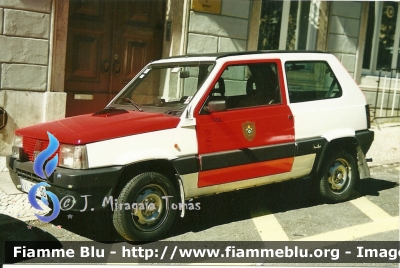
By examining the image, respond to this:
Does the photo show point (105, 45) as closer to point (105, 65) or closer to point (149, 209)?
point (105, 65)

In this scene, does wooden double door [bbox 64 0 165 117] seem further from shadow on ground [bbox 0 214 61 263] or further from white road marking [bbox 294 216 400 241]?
white road marking [bbox 294 216 400 241]

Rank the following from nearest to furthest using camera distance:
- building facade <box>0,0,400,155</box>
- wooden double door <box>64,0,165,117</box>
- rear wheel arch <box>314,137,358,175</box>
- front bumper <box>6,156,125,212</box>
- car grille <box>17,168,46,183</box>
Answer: front bumper <box>6,156,125,212</box> → car grille <box>17,168,46,183</box> → rear wheel arch <box>314,137,358,175</box> → building facade <box>0,0,400,155</box> → wooden double door <box>64,0,165,117</box>

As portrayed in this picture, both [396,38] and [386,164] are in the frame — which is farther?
[396,38]

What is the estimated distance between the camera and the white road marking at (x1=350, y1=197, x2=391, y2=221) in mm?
5634

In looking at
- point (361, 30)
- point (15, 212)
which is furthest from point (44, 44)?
point (361, 30)

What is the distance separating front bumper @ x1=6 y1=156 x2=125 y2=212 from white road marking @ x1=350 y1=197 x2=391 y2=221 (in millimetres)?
2955

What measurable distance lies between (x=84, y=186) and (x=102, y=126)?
22.6 inches

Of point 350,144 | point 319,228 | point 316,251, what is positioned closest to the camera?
point 316,251

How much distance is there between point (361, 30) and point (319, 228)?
803cm

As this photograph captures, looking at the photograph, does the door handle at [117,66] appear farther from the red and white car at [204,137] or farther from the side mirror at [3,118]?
the red and white car at [204,137]

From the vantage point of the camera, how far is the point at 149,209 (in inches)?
180

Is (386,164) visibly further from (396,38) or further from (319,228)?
(396,38)

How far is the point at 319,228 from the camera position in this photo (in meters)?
5.14

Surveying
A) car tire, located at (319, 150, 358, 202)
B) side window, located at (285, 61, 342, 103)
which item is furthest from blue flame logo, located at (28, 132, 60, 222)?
car tire, located at (319, 150, 358, 202)
